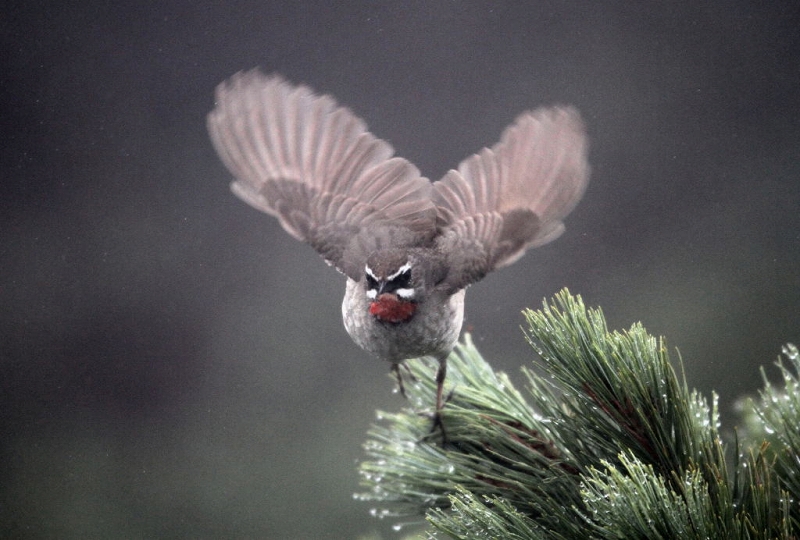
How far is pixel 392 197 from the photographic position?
1464mm

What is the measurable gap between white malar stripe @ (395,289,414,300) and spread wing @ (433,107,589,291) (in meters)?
0.08

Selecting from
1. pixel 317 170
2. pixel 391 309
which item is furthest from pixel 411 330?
pixel 317 170

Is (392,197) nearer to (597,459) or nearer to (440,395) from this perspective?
(440,395)

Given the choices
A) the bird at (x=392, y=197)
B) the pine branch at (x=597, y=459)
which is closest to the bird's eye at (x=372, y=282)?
the bird at (x=392, y=197)

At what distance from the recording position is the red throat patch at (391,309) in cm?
131

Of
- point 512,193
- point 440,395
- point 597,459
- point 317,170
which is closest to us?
point 597,459

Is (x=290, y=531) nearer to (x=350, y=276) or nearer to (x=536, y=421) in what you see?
(x=350, y=276)

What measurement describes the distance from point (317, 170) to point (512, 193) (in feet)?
1.24

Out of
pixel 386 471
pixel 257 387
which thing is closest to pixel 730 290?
pixel 257 387

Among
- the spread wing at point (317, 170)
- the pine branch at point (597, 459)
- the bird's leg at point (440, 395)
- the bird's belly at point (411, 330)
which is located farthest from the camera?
the spread wing at point (317, 170)

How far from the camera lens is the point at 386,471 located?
917 millimetres

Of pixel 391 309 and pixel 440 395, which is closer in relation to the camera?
pixel 440 395

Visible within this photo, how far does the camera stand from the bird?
131 centimetres

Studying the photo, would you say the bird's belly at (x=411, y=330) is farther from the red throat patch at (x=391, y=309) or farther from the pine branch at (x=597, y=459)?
the pine branch at (x=597, y=459)
